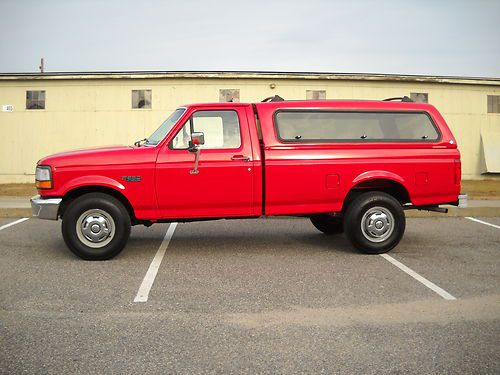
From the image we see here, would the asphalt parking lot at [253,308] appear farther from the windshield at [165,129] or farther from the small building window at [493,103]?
the small building window at [493,103]

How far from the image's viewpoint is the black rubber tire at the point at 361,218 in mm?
7141

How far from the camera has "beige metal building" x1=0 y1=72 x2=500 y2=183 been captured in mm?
16797

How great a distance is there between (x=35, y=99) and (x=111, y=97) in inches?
92.0

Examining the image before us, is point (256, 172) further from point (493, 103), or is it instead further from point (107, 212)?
point (493, 103)

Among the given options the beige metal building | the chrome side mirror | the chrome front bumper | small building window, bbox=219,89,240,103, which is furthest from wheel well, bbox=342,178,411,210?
small building window, bbox=219,89,240,103

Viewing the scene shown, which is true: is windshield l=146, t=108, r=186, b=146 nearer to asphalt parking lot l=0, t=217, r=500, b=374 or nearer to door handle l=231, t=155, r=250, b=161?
door handle l=231, t=155, r=250, b=161

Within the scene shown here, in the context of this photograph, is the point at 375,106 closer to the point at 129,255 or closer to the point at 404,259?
the point at 404,259

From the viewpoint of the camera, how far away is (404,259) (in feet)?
23.0

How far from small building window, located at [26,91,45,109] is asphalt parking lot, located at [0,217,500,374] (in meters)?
9.77

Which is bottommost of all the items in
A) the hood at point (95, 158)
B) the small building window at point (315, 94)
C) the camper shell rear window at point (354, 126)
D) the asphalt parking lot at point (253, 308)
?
the asphalt parking lot at point (253, 308)

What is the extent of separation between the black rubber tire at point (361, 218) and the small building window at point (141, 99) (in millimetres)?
10908

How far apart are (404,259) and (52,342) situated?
4444 mm

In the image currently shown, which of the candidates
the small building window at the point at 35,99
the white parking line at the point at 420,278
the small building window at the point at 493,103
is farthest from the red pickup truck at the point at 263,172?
the small building window at the point at 493,103

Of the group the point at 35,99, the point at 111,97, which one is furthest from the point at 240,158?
the point at 35,99
